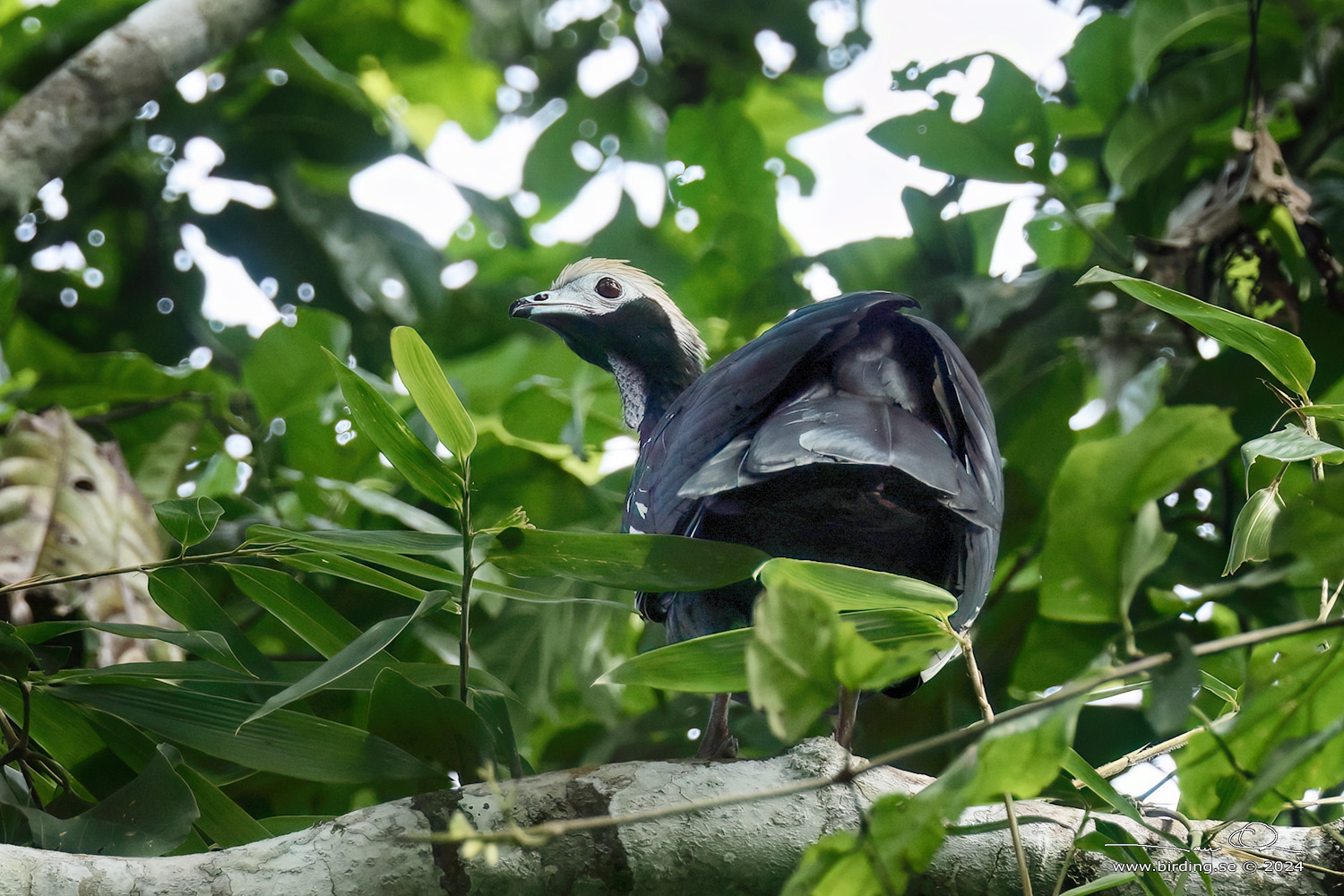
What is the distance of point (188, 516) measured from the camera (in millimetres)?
1355

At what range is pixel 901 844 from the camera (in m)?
0.80

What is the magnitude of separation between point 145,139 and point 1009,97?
261cm

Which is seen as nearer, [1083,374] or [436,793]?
[436,793]

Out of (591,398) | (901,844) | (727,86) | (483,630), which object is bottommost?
(483,630)

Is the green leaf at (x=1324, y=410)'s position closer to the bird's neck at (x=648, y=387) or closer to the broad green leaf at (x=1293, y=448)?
the broad green leaf at (x=1293, y=448)

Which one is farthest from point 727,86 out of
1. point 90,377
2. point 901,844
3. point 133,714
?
point 901,844

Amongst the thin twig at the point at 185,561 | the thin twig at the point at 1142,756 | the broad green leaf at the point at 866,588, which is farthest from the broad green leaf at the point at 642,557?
the thin twig at the point at 1142,756

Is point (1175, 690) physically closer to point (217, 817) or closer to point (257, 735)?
point (257, 735)

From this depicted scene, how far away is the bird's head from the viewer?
189cm

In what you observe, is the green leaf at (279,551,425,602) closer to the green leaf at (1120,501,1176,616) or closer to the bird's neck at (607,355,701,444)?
the bird's neck at (607,355,701,444)

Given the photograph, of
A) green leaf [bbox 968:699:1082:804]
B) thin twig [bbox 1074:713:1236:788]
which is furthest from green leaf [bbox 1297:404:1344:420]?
green leaf [bbox 968:699:1082:804]

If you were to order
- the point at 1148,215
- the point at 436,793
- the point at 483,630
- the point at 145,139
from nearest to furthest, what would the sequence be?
1. the point at 436,793
2. the point at 483,630
3. the point at 1148,215
4. the point at 145,139

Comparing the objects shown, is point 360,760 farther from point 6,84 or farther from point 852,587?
point 6,84

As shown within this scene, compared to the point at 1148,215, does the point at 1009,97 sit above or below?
above
